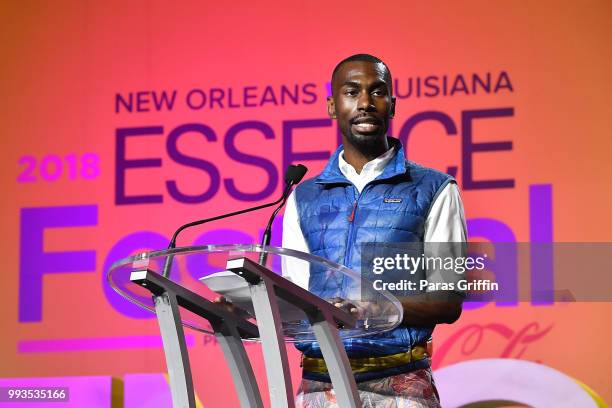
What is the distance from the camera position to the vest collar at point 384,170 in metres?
2.74

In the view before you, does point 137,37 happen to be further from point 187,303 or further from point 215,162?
point 187,303

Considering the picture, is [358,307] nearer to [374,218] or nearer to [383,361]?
[383,361]

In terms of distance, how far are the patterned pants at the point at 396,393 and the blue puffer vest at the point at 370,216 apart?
2.9 inches

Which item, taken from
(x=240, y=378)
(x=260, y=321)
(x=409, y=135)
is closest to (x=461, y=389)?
(x=409, y=135)

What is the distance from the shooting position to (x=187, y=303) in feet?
6.67

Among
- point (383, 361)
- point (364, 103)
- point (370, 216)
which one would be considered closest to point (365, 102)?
point (364, 103)

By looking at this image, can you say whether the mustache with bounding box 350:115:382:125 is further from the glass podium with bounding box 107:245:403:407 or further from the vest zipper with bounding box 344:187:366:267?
the glass podium with bounding box 107:245:403:407

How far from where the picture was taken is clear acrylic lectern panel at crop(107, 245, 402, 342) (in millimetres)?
1854

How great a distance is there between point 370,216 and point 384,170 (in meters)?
0.16

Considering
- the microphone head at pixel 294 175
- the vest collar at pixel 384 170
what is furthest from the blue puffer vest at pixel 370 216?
the microphone head at pixel 294 175

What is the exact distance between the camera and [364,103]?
9.18 feet

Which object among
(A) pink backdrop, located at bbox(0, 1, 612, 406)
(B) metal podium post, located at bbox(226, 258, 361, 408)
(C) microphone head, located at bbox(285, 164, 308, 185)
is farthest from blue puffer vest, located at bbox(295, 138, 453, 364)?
(A) pink backdrop, located at bbox(0, 1, 612, 406)

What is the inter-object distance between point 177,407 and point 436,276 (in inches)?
33.2

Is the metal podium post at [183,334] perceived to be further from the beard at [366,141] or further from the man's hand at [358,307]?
the beard at [366,141]
